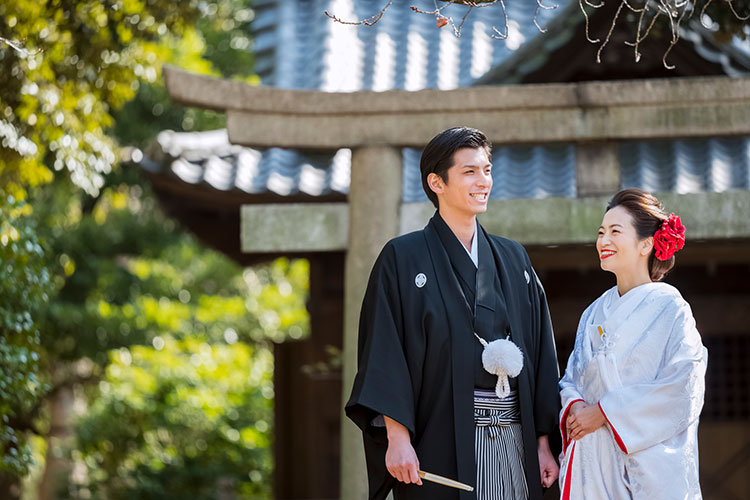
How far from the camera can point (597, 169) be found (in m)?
4.64

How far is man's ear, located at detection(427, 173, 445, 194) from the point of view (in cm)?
339

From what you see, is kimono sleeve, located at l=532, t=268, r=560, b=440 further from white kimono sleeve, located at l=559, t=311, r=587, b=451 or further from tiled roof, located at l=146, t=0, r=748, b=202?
tiled roof, located at l=146, t=0, r=748, b=202

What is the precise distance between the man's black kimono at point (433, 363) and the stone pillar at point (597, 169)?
135cm

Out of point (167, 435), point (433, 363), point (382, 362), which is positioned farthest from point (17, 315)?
point (167, 435)


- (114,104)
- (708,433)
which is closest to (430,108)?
(114,104)

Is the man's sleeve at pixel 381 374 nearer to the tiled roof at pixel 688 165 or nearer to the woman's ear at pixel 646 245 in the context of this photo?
the woman's ear at pixel 646 245

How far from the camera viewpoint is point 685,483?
3137 millimetres

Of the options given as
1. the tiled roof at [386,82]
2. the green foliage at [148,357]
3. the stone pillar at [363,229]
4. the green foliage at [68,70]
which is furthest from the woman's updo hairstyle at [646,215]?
the green foliage at [148,357]

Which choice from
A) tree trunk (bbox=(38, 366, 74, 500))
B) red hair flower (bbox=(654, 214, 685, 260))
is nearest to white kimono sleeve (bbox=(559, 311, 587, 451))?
red hair flower (bbox=(654, 214, 685, 260))

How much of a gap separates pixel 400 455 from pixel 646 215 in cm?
118

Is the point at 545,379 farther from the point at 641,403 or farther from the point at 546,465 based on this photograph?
the point at 641,403

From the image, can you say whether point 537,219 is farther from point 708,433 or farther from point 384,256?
point 708,433

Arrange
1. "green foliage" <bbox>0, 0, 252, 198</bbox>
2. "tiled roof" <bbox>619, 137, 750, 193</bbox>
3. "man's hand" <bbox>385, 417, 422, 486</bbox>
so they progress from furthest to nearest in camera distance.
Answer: "tiled roof" <bbox>619, 137, 750, 193</bbox>
"green foliage" <bbox>0, 0, 252, 198</bbox>
"man's hand" <bbox>385, 417, 422, 486</bbox>

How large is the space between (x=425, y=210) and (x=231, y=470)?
20.9 feet
